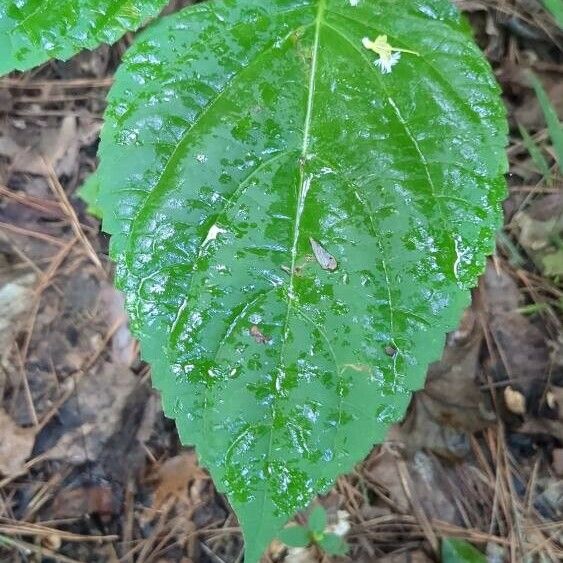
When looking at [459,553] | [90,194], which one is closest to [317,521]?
→ [459,553]

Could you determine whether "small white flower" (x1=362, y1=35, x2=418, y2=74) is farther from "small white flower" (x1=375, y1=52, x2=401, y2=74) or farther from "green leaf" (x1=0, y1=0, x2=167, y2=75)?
"green leaf" (x1=0, y1=0, x2=167, y2=75)

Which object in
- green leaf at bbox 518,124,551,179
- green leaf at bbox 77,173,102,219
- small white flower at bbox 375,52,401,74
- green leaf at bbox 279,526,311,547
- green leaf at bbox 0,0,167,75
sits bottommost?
green leaf at bbox 279,526,311,547

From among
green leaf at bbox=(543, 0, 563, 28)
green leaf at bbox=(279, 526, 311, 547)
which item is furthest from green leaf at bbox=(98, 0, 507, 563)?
green leaf at bbox=(279, 526, 311, 547)

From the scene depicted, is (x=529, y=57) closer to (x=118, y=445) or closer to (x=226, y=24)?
(x=226, y=24)

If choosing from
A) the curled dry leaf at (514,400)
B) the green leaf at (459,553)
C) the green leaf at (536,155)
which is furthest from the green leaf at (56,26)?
the green leaf at (459,553)

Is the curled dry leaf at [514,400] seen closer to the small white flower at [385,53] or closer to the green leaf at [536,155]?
the green leaf at [536,155]
